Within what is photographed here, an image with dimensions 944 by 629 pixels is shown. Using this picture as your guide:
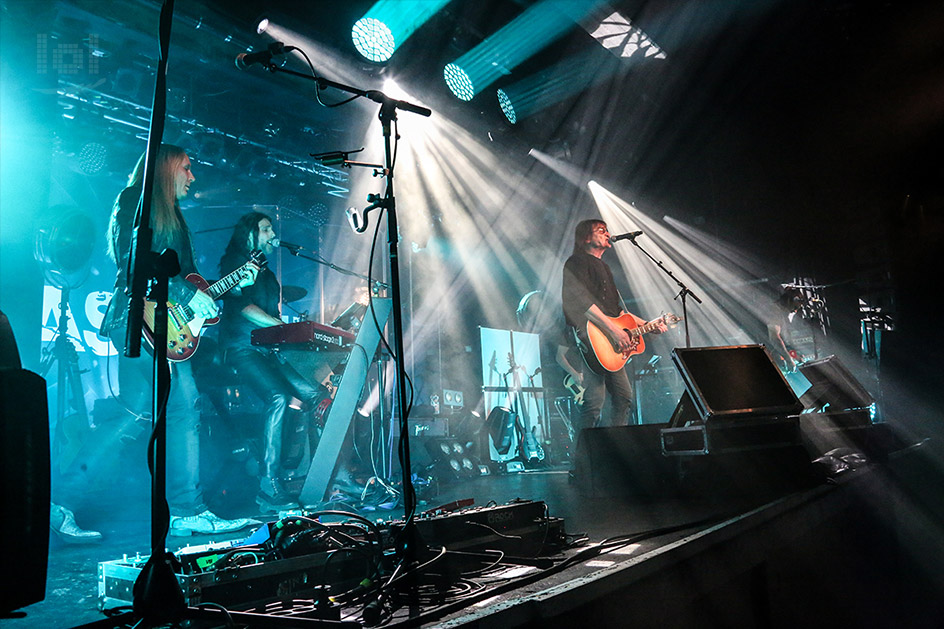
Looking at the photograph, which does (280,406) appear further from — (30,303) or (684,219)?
(684,219)

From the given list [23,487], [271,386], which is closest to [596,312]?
[271,386]

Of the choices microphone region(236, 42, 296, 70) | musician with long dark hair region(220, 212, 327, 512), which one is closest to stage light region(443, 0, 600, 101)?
musician with long dark hair region(220, 212, 327, 512)

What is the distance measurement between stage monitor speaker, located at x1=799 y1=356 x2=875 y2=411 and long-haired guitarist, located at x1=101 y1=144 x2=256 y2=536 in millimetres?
4502

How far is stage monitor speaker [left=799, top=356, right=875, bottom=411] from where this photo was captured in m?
4.77

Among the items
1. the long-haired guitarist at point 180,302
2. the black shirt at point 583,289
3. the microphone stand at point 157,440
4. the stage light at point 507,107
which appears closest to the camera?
the microphone stand at point 157,440

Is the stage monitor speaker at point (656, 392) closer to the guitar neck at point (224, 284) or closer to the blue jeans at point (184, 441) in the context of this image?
the guitar neck at point (224, 284)

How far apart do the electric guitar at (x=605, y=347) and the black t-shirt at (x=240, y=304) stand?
274 centimetres

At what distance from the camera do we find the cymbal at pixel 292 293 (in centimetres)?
717

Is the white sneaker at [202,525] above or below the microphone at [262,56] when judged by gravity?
below

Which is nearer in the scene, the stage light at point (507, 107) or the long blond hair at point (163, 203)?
the long blond hair at point (163, 203)

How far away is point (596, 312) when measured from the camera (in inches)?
210

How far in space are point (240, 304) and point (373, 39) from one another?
2.32 meters

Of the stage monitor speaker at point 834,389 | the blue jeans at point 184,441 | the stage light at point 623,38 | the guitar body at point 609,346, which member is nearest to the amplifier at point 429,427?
the guitar body at point 609,346

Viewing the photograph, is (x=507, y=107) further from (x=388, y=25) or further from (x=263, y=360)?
(x=263, y=360)
